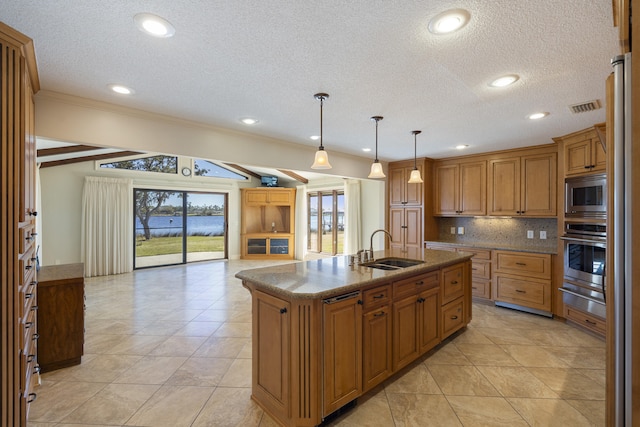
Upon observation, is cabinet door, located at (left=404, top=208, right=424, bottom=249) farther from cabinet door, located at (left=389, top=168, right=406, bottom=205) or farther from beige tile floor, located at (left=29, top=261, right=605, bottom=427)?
beige tile floor, located at (left=29, top=261, right=605, bottom=427)

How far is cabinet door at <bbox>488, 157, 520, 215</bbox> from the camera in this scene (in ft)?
14.0

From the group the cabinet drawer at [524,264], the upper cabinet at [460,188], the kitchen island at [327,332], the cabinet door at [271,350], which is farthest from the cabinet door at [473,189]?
the cabinet door at [271,350]

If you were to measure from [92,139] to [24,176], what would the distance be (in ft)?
3.83

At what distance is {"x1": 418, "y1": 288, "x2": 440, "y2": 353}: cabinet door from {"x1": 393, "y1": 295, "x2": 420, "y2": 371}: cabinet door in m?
0.08

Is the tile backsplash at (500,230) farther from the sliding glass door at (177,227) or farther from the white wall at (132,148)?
the sliding glass door at (177,227)

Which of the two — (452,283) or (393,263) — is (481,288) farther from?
(393,263)

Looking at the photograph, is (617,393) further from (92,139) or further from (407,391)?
(92,139)

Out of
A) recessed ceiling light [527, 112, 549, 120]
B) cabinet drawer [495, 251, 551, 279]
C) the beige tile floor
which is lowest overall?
the beige tile floor

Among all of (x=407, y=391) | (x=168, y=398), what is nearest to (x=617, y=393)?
(x=407, y=391)

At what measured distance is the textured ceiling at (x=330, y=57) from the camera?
4.73 ft

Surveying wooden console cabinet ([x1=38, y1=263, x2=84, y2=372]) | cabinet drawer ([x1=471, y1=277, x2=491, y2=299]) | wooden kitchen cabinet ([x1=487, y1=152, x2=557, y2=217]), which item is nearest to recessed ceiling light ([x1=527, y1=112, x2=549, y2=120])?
wooden kitchen cabinet ([x1=487, y1=152, x2=557, y2=217])

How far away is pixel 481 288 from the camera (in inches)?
175

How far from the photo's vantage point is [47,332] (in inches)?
99.7

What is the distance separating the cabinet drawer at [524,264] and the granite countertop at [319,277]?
188cm
